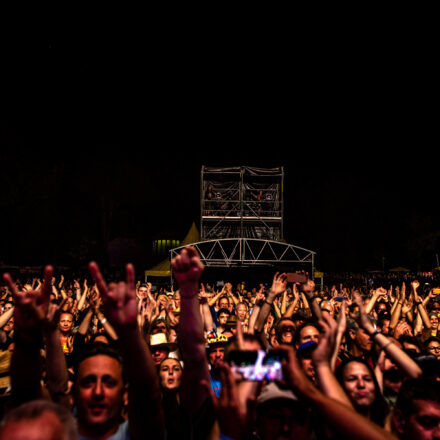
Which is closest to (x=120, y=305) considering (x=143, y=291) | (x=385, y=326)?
(x=385, y=326)

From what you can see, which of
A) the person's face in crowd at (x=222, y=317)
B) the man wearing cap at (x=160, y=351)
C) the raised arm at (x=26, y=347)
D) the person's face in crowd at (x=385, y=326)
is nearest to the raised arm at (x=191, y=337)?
the raised arm at (x=26, y=347)

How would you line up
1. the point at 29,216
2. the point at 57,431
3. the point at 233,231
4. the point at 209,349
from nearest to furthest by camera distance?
the point at 57,431
the point at 209,349
the point at 233,231
the point at 29,216

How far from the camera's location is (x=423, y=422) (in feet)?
7.55

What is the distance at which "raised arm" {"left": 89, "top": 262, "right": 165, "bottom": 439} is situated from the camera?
1.87m

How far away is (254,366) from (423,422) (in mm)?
1223

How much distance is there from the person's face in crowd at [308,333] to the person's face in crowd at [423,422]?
1728 mm

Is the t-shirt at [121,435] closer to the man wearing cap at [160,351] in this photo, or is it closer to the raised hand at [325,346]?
the raised hand at [325,346]

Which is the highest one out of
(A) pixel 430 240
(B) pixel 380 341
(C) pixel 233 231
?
(A) pixel 430 240

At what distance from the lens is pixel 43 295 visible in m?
2.20

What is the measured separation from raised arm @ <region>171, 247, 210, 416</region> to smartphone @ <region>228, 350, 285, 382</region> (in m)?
0.47

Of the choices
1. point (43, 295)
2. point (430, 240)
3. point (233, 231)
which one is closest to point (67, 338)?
point (43, 295)

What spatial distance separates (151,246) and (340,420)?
164ft

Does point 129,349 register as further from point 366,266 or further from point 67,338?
point 366,266

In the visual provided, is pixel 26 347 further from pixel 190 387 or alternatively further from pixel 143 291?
pixel 143 291
